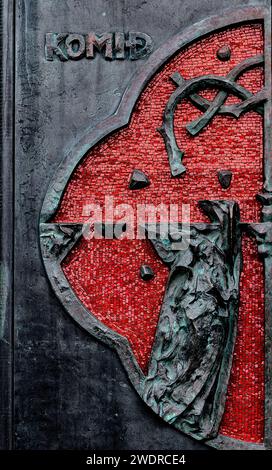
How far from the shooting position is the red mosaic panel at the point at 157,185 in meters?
5.57

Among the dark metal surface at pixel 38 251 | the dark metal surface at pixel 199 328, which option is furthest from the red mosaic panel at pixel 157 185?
the dark metal surface at pixel 38 251

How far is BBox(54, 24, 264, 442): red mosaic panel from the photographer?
5.57m

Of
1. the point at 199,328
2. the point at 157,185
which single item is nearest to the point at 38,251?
the point at 157,185

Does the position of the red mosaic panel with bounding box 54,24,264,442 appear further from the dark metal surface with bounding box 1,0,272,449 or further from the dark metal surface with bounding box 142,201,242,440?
the dark metal surface with bounding box 1,0,272,449

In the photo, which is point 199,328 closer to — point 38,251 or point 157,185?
point 157,185

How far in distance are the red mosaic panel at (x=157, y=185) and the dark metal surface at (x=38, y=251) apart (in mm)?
220

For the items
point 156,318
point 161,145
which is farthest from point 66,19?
point 156,318

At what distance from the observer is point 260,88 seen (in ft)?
18.5

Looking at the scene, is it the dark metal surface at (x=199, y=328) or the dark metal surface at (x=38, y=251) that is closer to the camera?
the dark metal surface at (x=199, y=328)

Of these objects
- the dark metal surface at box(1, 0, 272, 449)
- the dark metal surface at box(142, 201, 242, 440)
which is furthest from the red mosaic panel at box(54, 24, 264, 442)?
the dark metal surface at box(1, 0, 272, 449)

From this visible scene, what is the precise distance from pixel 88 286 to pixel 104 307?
0.68ft

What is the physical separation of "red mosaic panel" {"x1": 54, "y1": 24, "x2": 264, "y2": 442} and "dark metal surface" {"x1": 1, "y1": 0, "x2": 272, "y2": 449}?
220mm

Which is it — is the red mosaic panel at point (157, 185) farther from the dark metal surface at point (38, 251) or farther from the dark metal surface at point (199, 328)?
the dark metal surface at point (38, 251)
